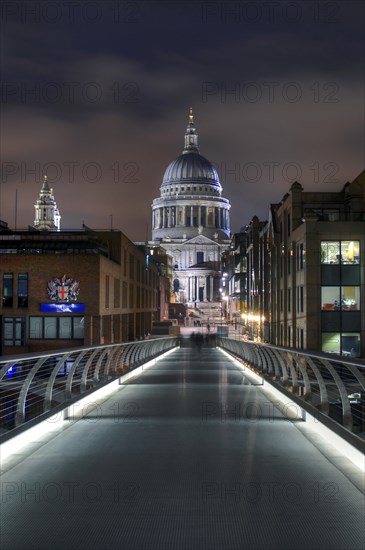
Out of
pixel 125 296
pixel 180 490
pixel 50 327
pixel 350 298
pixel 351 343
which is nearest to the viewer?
pixel 180 490

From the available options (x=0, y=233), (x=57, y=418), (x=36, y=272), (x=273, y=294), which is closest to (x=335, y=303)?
(x=273, y=294)

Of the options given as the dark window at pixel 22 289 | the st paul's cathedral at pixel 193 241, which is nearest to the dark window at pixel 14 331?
the dark window at pixel 22 289

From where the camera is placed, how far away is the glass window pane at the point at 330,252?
1612 inches

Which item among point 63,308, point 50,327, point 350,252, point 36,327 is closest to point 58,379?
point 350,252

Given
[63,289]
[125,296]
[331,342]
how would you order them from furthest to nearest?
[125,296] < [63,289] < [331,342]

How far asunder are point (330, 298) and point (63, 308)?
16.5 metres

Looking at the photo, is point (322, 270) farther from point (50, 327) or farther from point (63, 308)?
point (50, 327)

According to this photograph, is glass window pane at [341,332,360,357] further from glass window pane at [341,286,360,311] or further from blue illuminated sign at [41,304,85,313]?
blue illuminated sign at [41,304,85,313]

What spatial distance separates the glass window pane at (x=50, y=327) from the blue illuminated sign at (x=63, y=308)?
656 mm

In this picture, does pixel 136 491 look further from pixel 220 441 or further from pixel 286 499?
pixel 220 441

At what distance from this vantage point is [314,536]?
5535mm

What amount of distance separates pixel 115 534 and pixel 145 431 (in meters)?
4.54

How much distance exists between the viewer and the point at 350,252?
40844mm

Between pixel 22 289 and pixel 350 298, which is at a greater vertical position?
pixel 22 289
